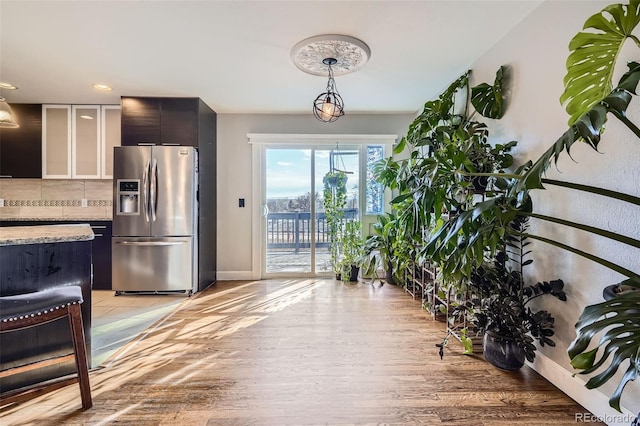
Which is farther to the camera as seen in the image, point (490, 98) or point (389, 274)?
point (389, 274)

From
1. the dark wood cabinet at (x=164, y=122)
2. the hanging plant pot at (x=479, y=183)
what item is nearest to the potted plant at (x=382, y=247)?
the hanging plant pot at (x=479, y=183)

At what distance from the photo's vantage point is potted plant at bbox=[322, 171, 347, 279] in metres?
4.20

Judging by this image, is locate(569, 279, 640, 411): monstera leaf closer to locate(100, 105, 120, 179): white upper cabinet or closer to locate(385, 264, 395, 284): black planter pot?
locate(385, 264, 395, 284): black planter pot

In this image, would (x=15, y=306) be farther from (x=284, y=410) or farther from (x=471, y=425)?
(x=471, y=425)

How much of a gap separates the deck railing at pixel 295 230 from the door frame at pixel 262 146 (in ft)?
0.44

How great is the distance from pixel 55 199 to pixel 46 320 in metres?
3.24

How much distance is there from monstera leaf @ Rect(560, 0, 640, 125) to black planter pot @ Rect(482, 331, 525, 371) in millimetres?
1362

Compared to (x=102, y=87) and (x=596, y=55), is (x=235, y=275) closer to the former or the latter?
(x=102, y=87)

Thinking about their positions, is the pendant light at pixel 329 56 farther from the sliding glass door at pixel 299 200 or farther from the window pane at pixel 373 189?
the window pane at pixel 373 189

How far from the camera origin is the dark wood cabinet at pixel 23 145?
3.65 meters

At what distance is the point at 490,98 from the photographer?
92.4 inches

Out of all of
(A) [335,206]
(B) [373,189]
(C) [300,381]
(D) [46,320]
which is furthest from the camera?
(B) [373,189]


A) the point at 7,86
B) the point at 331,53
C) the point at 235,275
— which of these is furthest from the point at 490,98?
the point at 7,86

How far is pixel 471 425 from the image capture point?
1.48 meters
